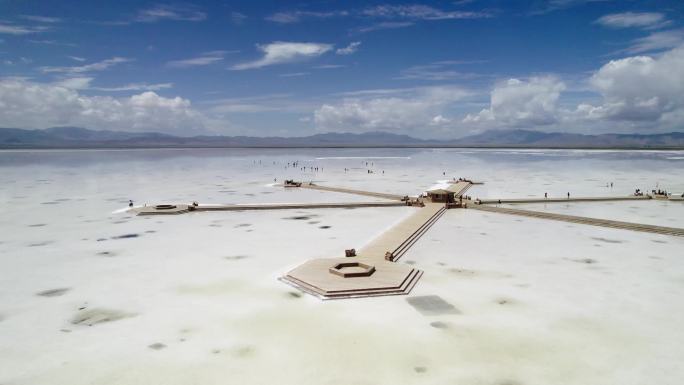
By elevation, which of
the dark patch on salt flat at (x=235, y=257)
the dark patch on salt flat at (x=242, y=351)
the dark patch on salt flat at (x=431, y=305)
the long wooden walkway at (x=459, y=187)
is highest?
the long wooden walkway at (x=459, y=187)

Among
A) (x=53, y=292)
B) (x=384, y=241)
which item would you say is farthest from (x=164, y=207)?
(x=384, y=241)

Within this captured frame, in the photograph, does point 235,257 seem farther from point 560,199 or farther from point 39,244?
point 560,199

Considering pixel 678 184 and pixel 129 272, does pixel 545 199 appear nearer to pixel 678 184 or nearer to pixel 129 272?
pixel 678 184

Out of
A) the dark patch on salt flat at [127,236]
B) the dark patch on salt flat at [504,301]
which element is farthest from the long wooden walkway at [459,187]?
the dark patch on salt flat at [504,301]

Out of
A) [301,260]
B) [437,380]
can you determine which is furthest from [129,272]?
[437,380]

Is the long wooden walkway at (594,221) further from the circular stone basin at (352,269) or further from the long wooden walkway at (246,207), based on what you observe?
the circular stone basin at (352,269)


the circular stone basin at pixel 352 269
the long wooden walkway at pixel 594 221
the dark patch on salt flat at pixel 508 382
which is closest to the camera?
the dark patch on salt flat at pixel 508 382
